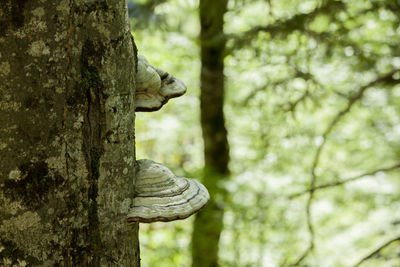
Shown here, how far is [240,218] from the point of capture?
489 cm

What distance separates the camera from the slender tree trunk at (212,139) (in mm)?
4879

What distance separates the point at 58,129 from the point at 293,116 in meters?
3.46

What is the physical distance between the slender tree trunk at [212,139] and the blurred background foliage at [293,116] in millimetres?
198

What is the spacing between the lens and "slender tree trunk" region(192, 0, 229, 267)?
4879 mm

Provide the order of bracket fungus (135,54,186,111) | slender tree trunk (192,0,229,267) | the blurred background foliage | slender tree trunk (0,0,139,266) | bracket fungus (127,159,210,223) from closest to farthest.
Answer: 1. slender tree trunk (0,0,139,266)
2. bracket fungus (127,159,210,223)
3. bracket fungus (135,54,186,111)
4. the blurred background foliage
5. slender tree trunk (192,0,229,267)

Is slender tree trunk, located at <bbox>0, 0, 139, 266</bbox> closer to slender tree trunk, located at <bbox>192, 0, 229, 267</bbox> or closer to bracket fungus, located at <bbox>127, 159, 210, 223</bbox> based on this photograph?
bracket fungus, located at <bbox>127, 159, 210, 223</bbox>

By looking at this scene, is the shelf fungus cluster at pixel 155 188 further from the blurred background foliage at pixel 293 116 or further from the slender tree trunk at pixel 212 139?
the slender tree trunk at pixel 212 139

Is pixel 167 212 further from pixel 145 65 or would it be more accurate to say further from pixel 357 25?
pixel 357 25

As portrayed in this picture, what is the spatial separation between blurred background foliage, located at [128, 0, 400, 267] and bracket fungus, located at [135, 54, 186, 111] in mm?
2150

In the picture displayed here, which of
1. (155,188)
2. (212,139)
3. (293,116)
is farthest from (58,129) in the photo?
(212,139)

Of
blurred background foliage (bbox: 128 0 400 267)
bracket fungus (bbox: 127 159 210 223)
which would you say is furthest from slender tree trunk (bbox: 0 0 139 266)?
blurred background foliage (bbox: 128 0 400 267)

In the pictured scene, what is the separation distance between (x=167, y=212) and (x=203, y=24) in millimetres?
4003

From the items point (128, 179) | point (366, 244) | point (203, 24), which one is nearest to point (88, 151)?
point (128, 179)

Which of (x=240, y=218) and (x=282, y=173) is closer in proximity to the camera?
(x=240, y=218)
